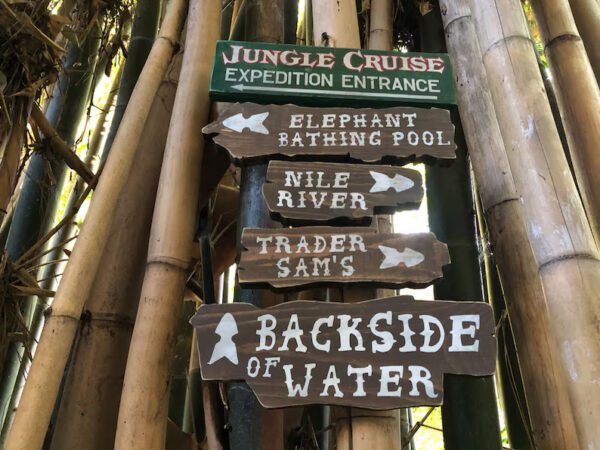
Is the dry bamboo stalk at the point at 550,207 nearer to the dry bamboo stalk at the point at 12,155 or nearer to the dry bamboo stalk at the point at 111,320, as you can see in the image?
the dry bamboo stalk at the point at 111,320

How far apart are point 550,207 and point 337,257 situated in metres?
0.46

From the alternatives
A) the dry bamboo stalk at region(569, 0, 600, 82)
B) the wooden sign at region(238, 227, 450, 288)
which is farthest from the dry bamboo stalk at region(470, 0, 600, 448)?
the dry bamboo stalk at region(569, 0, 600, 82)

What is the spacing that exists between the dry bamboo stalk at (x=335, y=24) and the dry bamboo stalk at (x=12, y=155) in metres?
0.81

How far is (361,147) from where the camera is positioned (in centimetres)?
146

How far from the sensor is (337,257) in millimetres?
1297

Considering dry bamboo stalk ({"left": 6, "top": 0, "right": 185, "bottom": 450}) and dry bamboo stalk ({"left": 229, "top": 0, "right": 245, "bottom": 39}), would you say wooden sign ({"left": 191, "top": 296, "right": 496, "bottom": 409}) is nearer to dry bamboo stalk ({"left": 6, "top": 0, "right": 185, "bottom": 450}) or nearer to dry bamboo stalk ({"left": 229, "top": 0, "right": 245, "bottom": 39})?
dry bamboo stalk ({"left": 6, "top": 0, "right": 185, "bottom": 450})

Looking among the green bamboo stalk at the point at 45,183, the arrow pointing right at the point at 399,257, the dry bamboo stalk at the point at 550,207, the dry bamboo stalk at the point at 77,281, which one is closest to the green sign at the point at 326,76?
the dry bamboo stalk at the point at 550,207

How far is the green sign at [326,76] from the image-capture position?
1.54 m

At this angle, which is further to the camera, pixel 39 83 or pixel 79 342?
pixel 39 83

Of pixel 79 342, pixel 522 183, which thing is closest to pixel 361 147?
pixel 522 183

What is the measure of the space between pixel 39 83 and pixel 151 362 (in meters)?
0.84

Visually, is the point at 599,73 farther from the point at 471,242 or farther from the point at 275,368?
the point at 275,368

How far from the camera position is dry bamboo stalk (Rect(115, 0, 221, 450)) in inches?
53.7

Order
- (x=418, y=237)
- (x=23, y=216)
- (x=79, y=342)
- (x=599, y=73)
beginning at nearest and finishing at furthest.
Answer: (x=418, y=237)
(x=79, y=342)
(x=599, y=73)
(x=23, y=216)
